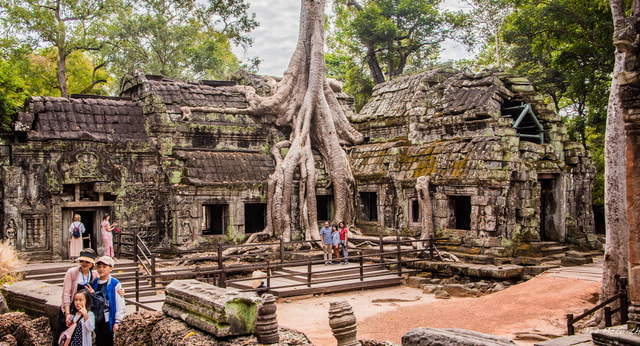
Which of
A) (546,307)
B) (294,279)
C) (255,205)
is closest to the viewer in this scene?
(546,307)

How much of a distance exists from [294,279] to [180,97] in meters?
6.81

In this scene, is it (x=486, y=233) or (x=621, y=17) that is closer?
(x=621, y=17)

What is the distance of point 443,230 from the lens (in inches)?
636

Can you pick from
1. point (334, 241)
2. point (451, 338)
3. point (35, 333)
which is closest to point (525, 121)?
point (334, 241)

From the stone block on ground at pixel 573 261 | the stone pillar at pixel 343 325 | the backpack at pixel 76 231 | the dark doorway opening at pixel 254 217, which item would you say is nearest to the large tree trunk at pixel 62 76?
the dark doorway opening at pixel 254 217

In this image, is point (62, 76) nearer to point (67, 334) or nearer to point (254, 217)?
point (254, 217)

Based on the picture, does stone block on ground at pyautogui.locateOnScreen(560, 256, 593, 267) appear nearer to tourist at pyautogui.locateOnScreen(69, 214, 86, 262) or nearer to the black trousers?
the black trousers

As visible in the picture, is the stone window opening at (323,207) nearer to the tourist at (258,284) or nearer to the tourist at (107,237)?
the tourist at (258,284)

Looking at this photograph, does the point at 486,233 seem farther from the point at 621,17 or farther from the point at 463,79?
the point at 621,17

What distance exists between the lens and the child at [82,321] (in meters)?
6.48

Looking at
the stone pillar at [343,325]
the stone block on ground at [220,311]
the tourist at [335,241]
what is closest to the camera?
the stone block on ground at [220,311]

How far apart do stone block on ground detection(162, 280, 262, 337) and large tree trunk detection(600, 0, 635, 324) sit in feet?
20.9

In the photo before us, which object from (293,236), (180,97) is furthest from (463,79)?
(180,97)

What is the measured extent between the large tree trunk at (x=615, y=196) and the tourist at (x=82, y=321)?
7843mm
